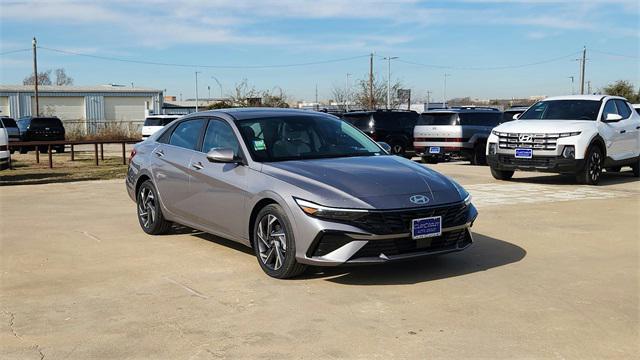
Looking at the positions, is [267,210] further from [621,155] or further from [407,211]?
[621,155]

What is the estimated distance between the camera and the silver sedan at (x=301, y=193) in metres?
5.34

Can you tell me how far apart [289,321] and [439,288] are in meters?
1.44

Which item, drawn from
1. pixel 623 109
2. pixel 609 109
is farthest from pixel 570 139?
pixel 623 109

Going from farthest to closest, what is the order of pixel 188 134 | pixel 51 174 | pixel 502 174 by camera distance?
pixel 51 174, pixel 502 174, pixel 188 134

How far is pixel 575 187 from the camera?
12375mm

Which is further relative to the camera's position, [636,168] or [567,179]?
[636,168]

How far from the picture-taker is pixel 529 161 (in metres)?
12.6

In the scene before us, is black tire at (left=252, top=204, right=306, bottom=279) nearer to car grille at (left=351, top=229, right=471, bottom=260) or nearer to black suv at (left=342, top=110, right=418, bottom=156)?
car grille at (left=351, top=229, right=471, bottom=260)

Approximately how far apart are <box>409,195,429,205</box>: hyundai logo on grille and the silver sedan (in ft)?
0.04

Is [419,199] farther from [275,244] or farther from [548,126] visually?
[548,126]

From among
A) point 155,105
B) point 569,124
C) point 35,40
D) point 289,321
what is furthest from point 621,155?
point 155,105

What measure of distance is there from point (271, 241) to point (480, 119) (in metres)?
14.7

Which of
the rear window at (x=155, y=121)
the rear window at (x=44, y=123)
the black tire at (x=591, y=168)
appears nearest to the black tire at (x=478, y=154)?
the black tire at (x=591, y=168)

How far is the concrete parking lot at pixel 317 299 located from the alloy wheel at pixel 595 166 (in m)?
4.47
